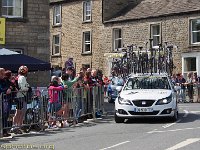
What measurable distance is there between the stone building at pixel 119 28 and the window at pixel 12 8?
14.6m

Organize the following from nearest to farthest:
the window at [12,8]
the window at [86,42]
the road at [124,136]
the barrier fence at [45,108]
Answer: the road at [124,136] < the barrier fence at [45,108] < the window at [12,8] < the window at [86,42]

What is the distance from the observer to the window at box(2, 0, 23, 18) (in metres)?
24.0

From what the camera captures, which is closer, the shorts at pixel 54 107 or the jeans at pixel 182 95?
the shorts at pixel 54 107

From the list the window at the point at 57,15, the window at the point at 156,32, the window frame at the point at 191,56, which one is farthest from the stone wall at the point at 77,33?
the window frame at the point at 191,56

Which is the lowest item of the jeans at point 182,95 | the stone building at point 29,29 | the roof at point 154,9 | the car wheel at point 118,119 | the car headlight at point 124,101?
the car wheel at point 118,119

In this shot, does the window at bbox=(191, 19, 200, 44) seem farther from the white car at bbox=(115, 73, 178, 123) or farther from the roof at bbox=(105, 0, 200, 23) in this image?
the white car at bbox=(115, 73, 178, 123)

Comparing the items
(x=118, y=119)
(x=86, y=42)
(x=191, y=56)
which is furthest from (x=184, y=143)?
(x=86, y=42)

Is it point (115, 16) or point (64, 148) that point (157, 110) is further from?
point (115, 16)

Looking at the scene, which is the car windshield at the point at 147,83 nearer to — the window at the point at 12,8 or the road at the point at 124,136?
the road at the point at 124,136

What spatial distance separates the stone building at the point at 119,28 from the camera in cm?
3638

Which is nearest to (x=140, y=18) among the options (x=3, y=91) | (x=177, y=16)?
(x=177, y=16)

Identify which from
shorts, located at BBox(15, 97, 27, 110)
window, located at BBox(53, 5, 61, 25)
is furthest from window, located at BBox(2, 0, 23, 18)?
window, located at BBox(53, 5, 61, 25)

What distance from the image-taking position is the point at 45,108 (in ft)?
49.0

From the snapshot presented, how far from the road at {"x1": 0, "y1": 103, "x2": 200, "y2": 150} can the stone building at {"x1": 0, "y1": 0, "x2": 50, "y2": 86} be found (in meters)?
8.65
